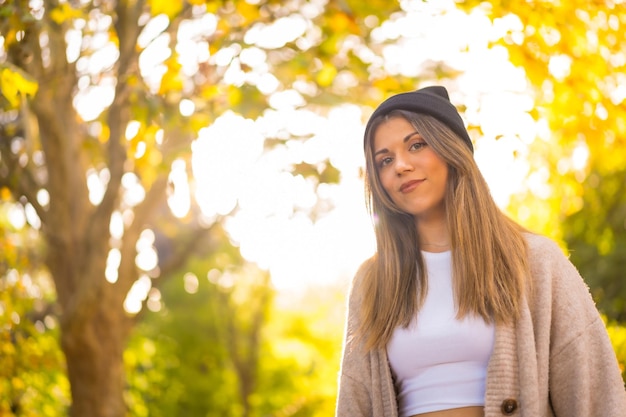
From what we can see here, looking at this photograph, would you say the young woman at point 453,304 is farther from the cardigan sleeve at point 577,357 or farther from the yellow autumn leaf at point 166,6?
the yellow autumn leaf at point 166,6

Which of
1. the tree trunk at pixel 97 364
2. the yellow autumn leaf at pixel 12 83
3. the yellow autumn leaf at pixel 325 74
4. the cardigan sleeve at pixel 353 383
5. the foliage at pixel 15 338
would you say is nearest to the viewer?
the cardigan sleeve at pixel 353 383

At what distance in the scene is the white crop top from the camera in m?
2.97

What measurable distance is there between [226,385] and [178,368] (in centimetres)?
127

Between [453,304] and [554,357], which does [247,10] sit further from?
[554,357]

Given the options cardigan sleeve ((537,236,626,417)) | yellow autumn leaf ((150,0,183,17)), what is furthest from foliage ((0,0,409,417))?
cardigan sleeve ((537,236,626,417))

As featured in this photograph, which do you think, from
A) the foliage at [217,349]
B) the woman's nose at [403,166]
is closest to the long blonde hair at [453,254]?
the woman's nose at [403,166]

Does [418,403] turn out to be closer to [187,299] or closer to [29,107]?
[29,107]

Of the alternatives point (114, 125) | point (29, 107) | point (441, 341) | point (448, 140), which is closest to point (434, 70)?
point (114, 125)

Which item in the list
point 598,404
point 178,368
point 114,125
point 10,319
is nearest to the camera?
point 598,404

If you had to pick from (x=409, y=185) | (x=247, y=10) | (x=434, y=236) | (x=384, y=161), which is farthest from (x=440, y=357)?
(x=247, y=10)

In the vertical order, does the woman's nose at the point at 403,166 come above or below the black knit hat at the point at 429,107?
below

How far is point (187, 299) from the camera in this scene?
20.3m

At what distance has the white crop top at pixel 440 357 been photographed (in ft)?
9.74

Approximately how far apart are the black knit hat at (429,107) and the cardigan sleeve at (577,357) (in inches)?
25.0
